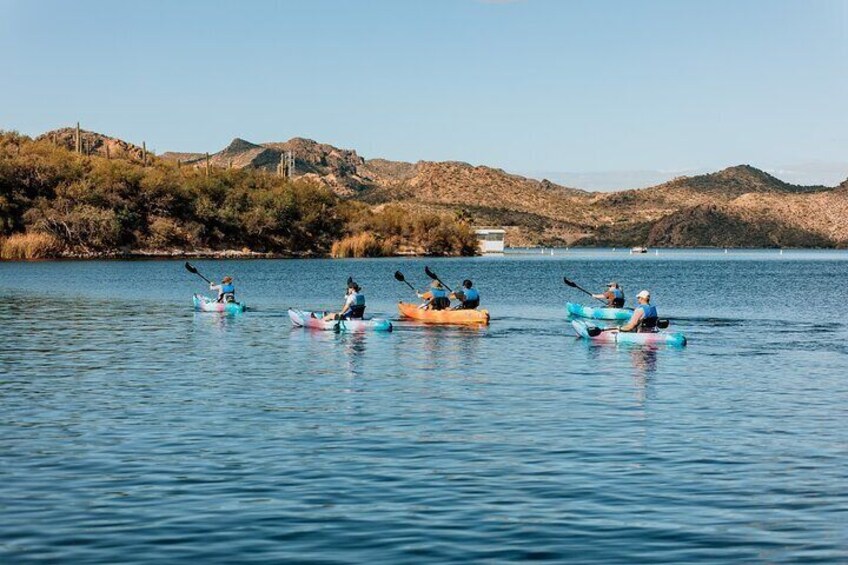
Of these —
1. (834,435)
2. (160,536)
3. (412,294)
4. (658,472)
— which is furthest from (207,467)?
(412,294)

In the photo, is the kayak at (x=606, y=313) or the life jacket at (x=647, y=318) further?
the kayak at (x=606, y=313)

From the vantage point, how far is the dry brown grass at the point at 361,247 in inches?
6732

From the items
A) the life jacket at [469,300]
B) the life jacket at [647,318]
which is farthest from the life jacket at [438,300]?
the life jacket at [647,318]

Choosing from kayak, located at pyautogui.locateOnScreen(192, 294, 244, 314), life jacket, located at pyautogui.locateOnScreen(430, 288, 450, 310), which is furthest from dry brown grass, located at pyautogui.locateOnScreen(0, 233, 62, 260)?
life jacket, located at pyautogui.locateOnScreen(430, 288, 450, 310)

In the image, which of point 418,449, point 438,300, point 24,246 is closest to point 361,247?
point 24,246

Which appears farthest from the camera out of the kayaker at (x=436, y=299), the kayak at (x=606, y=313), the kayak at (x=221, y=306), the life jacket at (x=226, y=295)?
the life jacket at (x=226, y=295)

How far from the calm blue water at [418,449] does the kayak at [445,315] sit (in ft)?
12.4

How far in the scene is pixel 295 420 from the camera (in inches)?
906

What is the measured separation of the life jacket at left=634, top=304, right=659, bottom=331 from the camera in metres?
38.8

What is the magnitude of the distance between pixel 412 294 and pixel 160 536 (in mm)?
63815

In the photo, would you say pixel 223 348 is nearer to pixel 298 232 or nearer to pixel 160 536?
pixel 160 536

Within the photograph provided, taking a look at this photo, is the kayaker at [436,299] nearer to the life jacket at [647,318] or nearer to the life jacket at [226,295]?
the life jacket at [226,295]

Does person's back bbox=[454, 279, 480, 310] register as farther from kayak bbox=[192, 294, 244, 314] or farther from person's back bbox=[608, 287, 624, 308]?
kayak bbox=[192, 294, 244, 314]

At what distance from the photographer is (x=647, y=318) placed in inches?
1534
